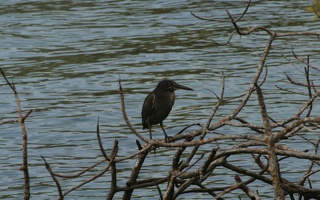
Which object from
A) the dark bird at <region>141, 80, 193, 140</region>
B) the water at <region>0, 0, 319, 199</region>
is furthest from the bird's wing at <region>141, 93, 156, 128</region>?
the water at <region>0, 0, 319, 199</region>

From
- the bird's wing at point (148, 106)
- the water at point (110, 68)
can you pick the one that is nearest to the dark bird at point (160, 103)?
the bird's wing at point (148, 106)

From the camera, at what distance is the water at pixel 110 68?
12.3 meters

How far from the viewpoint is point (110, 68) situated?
17.4 meters

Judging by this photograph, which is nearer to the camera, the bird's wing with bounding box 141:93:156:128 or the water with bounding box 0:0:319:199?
the bird's wing with bounding box 141:93:156:128

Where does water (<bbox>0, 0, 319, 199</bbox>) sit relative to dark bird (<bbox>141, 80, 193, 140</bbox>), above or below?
below

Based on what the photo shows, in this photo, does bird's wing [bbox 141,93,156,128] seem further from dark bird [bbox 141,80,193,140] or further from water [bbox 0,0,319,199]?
water [bbox 0,0,319,199]

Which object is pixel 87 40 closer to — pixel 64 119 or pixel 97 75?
pixel 97 75

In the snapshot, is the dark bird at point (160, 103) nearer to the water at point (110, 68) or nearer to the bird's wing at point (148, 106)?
the bird's wing at point (148, 106)

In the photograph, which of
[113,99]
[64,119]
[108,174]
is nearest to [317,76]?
[113,99]

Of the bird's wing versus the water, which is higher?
the bird's wing

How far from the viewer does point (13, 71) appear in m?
17.3

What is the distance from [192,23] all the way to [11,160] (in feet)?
33.2

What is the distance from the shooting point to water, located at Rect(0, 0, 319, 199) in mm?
12323

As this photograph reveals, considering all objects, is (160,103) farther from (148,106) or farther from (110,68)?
(110,68)
